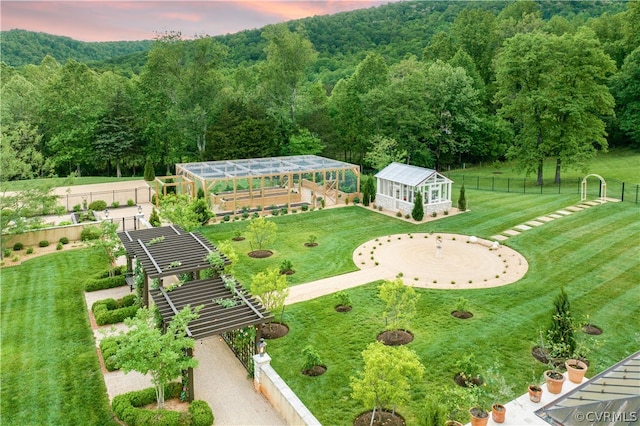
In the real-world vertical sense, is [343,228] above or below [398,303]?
below

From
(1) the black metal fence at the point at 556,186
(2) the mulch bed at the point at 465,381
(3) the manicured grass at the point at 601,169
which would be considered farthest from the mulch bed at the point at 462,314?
(3) the manicured grass at the point at 601,169

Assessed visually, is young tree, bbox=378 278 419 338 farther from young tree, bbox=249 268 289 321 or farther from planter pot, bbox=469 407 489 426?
planter pot, bbox=469 407 489 426

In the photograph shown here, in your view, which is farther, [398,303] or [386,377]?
[398,303]

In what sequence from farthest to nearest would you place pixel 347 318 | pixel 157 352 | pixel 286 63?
1. pixel 286 63
2. pixel 347 318
3. pixel 157 352

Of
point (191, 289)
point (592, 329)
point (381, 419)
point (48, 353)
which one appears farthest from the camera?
point (592, 329)

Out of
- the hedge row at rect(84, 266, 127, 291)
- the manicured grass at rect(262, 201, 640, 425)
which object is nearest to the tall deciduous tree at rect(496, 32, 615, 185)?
the manicured grass at rect(262, 201, 640, 425)

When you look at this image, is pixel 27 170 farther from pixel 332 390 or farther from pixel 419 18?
pixel 419 18

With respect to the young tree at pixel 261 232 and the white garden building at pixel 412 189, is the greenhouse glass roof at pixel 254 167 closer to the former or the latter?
the white garden building at pixel 412 189

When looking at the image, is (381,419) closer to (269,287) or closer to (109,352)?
(269,287)

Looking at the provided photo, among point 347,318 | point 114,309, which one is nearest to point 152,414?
point 114,309
